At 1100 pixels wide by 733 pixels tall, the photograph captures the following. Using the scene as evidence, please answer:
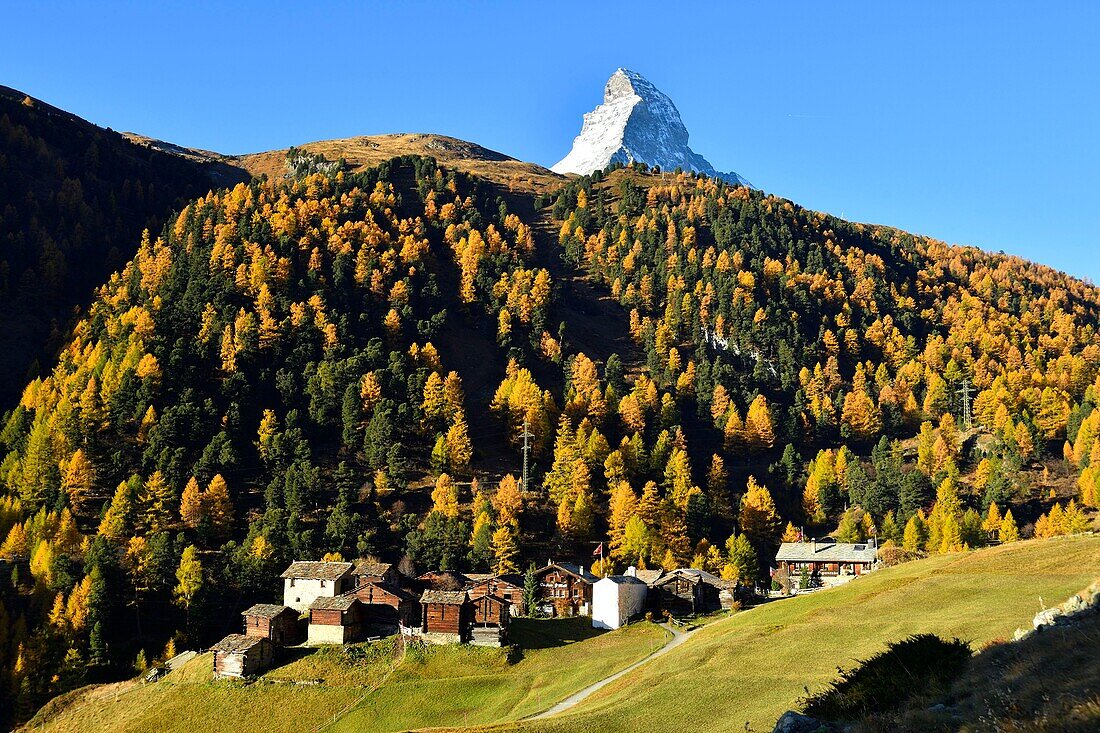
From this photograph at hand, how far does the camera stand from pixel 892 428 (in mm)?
164500

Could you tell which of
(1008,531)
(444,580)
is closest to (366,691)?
(444,580)

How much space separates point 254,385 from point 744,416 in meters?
95.4

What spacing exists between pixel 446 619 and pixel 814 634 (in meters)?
33.1

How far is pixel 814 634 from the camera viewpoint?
5531 centimetres

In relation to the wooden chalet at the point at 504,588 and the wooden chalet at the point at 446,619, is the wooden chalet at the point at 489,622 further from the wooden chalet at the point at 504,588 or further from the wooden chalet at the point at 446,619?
the wooden chalet at the point at 504,588

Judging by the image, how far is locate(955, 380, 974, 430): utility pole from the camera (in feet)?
530

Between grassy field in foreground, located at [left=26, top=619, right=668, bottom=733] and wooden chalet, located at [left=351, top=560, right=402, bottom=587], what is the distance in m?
13.8

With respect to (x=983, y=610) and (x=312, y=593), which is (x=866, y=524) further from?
(x=312, y=593)

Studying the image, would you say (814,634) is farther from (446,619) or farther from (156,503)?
(156,503)

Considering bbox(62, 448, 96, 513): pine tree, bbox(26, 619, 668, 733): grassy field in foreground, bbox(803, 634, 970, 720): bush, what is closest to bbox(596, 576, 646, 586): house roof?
bbox(26, 619, 668, 733): grassy field in foreground

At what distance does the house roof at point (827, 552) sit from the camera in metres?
112

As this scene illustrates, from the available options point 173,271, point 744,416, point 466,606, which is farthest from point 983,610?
point 173,271

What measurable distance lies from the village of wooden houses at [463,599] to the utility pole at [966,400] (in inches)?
2368

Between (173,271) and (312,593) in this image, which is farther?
(173,271)
